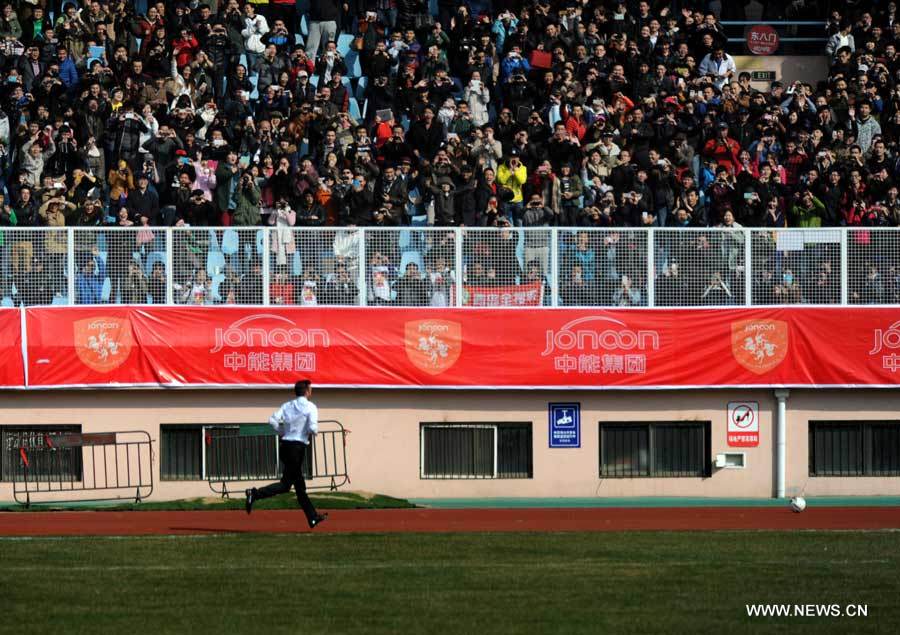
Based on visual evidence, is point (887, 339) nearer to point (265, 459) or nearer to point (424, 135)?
point (424, 135)

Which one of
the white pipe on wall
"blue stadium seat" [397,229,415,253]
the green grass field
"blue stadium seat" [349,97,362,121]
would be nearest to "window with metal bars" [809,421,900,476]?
the white pipe on wall

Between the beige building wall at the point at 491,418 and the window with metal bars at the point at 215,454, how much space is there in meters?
0.17

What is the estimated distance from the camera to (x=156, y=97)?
27.2 meters

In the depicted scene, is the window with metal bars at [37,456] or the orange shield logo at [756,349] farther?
the orange shield logo at [756,349]

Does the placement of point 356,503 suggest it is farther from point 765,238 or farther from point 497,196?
point 765,238

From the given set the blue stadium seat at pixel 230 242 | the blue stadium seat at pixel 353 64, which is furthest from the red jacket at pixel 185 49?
the blue stadium seat at pixel 230 242

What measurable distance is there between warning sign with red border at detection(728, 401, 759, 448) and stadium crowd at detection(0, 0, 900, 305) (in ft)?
5.54

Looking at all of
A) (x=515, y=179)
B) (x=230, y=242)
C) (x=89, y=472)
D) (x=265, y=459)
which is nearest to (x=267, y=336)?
(x=230, y=242)

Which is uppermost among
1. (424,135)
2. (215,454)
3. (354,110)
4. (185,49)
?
(185,49)

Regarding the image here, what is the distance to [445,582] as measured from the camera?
46.8ft

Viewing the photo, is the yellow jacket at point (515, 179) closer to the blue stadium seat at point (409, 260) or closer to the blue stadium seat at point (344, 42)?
the blue stadium seat at point (409, 260)

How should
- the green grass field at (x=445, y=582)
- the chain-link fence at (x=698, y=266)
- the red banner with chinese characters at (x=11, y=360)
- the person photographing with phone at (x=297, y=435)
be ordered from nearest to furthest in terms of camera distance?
the green grass field at (x=445, y=582) < the person photographing with phone at (x=297, y=435) < the red banner with chinese characters at (x=11, y=360) < the chain-link fence at (x=698, y=266)

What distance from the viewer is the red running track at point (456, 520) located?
18984mm

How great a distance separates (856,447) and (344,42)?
1243 centimetres
